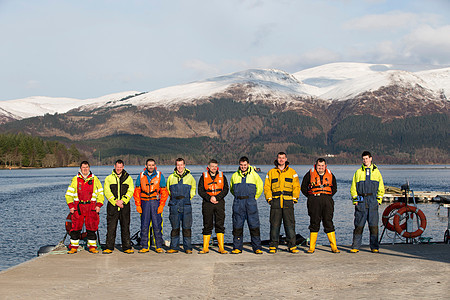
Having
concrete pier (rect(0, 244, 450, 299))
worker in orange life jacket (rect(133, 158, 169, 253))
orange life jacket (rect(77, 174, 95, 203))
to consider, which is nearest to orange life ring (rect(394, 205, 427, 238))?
concrete pier (rect(0, 244, 450, 299))

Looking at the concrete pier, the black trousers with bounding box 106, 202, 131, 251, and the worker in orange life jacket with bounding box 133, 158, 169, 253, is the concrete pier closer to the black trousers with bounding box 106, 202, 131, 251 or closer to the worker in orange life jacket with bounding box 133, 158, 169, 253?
the black trousers with bounding box 106, 202, 131, 251

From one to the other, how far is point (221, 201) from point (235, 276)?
313cm

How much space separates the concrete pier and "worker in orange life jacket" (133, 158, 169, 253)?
17.4 inches

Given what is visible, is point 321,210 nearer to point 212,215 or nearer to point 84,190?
point 212,215

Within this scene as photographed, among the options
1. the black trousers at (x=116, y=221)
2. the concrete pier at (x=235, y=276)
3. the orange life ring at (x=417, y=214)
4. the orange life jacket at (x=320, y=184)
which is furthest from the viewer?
the orange life ring at (x=417, y=214)

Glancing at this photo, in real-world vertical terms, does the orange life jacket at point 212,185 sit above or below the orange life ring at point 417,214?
above

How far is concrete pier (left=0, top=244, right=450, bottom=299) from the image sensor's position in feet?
30.6

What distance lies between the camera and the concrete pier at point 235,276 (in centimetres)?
932

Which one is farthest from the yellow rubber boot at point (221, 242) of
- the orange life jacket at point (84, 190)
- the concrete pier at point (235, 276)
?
the orange life jacket at point (84, 190)

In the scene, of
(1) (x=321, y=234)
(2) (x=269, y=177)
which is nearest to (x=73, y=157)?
(1) (x=321, y=234)

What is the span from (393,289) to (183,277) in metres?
4.14

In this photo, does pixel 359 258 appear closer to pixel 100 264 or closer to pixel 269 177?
pixel 269 177

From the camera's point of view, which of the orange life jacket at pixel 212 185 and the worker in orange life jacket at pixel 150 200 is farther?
the worker in orange life jacket at pixel 150 200

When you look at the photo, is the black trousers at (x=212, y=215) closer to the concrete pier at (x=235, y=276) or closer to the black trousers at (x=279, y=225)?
the concrete pier at (x=235, y=276)
